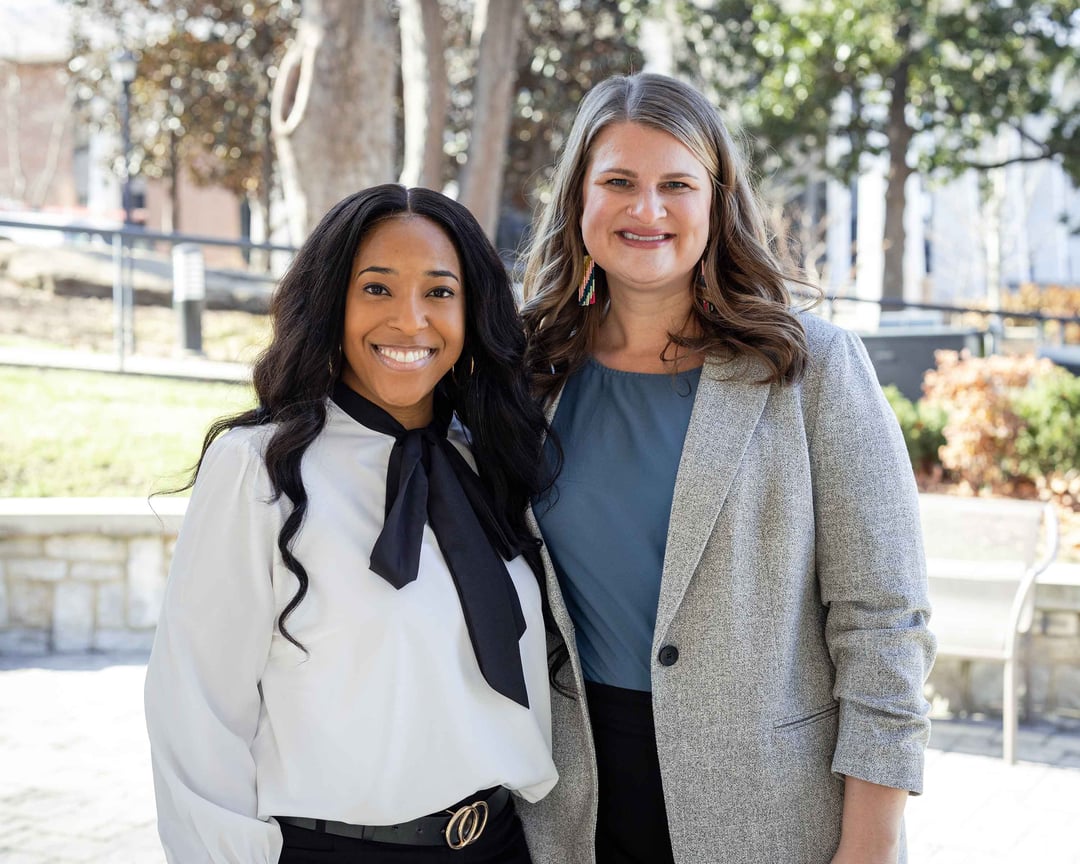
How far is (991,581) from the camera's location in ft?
16.8

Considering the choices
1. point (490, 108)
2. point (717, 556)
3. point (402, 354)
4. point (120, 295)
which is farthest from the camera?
point (490, 108)

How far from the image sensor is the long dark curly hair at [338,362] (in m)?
2.27

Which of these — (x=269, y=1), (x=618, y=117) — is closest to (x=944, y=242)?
(x=269, y=1)

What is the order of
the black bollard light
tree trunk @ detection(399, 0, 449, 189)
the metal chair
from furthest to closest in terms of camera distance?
tree trunk @ detection(399, 0, 449, 189) → the black bollard light → the metal chair

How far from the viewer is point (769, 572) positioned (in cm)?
223

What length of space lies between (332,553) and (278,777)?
0.41m

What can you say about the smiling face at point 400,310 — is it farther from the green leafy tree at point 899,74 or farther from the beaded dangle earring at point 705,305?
the green leafy tree at point 899,74

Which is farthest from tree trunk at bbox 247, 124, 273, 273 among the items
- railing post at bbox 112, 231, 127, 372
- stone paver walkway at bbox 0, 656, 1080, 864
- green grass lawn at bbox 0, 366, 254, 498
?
stone paver walkway at bbox 0, 656, 1080, 864

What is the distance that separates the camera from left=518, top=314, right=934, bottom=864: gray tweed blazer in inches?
86.7

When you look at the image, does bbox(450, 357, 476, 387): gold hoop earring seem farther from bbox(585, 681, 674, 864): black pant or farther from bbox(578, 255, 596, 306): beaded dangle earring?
bbox(585, 681, 674, 864): black pant

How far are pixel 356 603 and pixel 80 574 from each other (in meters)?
4.42

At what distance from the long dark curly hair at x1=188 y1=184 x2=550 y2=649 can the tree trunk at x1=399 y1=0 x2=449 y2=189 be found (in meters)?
8.17

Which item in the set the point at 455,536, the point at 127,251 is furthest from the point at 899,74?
the point at 455,536

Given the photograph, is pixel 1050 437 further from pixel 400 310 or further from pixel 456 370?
pixel 400 310
